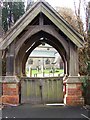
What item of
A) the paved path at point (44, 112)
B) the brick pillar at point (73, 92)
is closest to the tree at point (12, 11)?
the brick pillar at point (73, 92)

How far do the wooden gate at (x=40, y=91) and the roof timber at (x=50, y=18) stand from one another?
2.12 meters

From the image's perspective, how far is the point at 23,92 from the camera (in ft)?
41.0

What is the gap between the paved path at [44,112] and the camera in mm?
9367

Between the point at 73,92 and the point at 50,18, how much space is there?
310 cm

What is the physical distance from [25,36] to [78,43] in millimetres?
2163

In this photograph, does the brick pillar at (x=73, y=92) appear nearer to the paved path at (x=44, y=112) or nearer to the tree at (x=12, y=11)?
the paved path at (x=44, y=112)

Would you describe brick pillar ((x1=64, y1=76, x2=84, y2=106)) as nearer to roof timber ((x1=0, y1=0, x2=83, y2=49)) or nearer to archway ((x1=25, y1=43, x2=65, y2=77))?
roof timber ((x1=0, y1=0, x2=83, y2=49))

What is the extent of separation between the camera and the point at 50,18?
11.5 meters

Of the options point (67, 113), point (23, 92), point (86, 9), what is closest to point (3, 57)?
point (23, 92)

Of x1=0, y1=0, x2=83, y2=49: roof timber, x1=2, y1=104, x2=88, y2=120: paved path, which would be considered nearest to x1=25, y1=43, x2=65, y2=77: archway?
x1=0, y1=0, x2=83, y2=49: roof timber

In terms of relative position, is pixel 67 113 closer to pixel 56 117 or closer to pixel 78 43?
pixel 56 117

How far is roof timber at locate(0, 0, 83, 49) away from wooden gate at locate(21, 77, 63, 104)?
212cm

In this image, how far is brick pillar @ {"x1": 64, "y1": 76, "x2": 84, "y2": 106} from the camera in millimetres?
11648

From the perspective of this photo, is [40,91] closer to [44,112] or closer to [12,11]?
[44,112]
